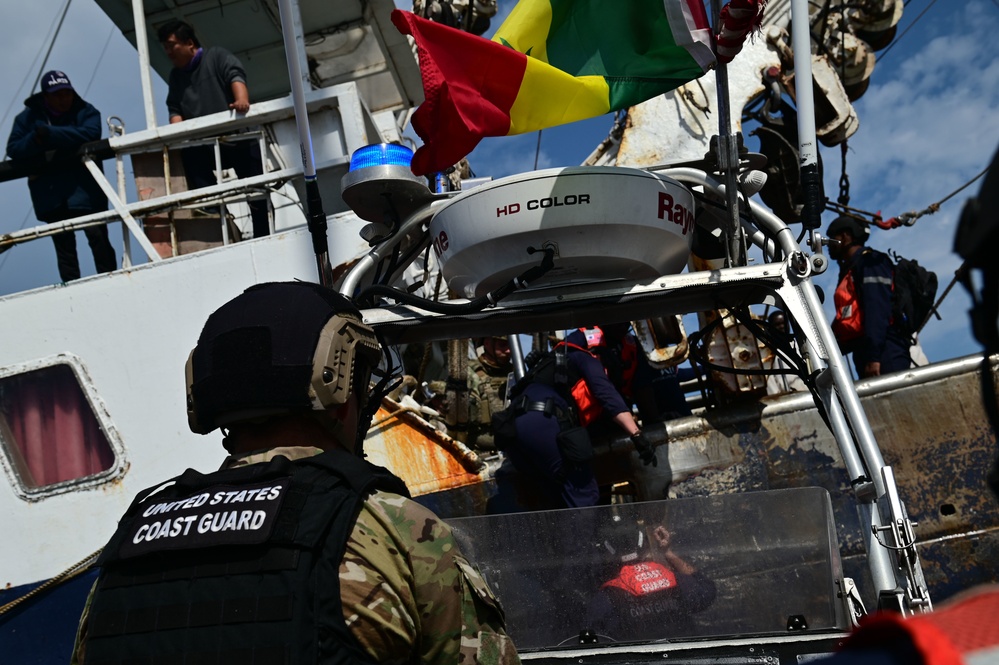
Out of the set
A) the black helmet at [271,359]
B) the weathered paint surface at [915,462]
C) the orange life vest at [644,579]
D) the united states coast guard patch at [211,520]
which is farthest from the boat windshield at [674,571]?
the weathered paint surface at [915,462]

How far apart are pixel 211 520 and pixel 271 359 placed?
0.36 metres

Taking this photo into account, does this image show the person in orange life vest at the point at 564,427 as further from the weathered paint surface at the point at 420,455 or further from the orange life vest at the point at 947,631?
the orange life vest at the point at 947,631

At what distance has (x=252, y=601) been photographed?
1521mm

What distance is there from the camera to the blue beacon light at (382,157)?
3377 mm

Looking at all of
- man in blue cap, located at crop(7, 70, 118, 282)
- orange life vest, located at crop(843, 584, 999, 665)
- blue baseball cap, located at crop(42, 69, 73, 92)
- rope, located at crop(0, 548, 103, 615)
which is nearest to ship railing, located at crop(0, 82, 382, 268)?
man in blue cap, located at crop(7, 70, 118, 282)

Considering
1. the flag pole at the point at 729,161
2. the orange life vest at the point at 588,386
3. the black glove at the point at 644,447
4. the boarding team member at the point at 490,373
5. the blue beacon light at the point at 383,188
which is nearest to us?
the flag pole at the point at 729,161

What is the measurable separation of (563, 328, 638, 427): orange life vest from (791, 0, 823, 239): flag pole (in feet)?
5.38

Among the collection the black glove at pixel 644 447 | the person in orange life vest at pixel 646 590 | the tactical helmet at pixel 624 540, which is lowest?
the black glove at pixel 644 447

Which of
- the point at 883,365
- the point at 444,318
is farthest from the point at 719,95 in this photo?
the point at 883,365

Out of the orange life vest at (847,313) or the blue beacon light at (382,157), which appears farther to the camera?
the orange life vest at (847,313)

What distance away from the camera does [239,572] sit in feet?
5.10

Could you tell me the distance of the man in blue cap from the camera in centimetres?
612

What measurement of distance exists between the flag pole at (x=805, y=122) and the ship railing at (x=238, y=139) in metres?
3.56

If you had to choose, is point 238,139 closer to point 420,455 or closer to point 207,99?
point 207,99
